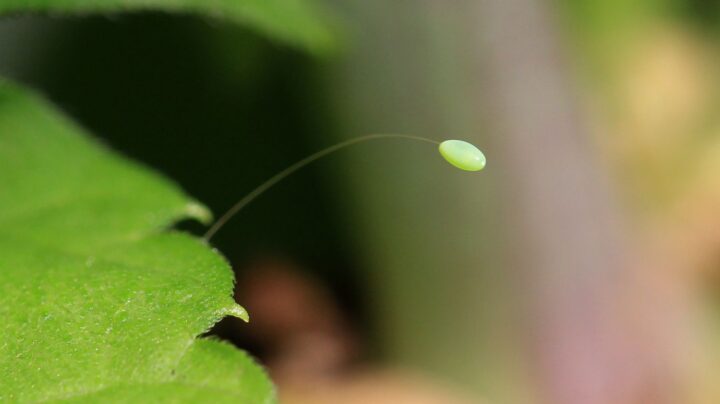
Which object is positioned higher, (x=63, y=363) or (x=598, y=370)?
(x=598, y=370)

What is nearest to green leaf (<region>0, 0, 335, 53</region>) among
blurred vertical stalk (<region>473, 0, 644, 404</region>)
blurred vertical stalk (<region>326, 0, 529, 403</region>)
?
blurred vertical stalk (<region>326, 0, 529, 403</region>)

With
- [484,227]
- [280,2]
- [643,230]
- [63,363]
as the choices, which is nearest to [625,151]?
[643,230]

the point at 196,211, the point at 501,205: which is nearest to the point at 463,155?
the point at 196,211

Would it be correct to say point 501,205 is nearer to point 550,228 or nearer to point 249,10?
point 550,228

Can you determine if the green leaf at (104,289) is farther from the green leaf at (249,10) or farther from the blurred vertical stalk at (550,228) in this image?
the blurred vertical stalk at (550,228)

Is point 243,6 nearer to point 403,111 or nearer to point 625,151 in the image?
point 403,111
